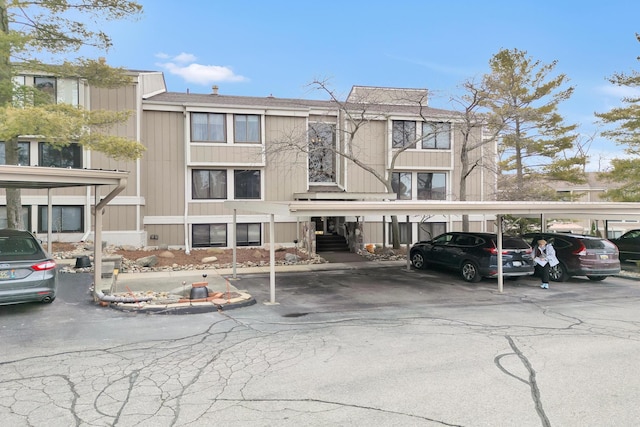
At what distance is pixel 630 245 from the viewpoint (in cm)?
1686

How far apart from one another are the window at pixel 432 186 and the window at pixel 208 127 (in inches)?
417

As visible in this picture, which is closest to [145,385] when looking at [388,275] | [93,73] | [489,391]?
[489,391]

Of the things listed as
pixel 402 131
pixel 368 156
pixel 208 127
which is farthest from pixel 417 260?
pixel 208 127

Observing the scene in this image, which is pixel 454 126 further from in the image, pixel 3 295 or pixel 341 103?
pixel 3 295

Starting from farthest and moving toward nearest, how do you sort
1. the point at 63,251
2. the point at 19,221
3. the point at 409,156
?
the point at 409,156 < the point at 63,251 < the point at 19,221

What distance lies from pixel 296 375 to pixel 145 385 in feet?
5.72

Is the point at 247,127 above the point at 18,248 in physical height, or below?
above

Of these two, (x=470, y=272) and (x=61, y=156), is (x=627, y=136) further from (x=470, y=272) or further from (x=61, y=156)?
(x=61, y=156)

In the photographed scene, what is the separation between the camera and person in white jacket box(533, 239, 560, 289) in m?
12.7

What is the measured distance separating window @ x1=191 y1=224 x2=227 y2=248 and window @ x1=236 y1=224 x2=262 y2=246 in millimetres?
710

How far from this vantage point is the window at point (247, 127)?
20.9 m

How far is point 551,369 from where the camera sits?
5609 millimetres

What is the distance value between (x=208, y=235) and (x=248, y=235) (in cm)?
189

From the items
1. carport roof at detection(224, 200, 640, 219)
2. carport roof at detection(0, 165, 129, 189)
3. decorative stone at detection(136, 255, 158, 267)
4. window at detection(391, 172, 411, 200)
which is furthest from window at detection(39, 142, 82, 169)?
window at detection(391, 172, 411, 200)
